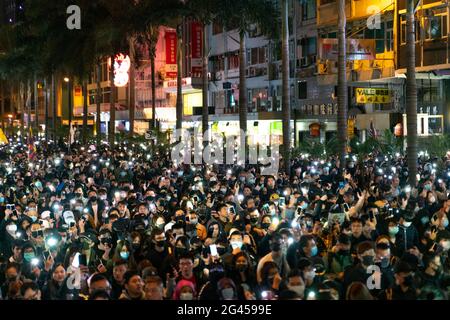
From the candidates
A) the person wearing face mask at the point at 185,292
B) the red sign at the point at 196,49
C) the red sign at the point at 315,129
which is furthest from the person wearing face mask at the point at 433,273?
the red sign at the point at 196,49

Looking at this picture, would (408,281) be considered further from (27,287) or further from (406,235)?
(27,287)

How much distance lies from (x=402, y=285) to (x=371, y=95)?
2946 centimetres

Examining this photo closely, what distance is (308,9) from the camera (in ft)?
154

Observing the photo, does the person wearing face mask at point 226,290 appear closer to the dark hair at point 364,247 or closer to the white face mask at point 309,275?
the white face mask at point 309,275

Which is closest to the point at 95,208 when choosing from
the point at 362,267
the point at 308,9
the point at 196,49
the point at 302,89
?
the point at 362,267

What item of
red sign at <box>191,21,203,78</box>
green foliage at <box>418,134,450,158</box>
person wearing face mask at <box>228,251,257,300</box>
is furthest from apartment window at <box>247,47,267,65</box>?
person wearing face mask at <box>228,251,257,300</box>

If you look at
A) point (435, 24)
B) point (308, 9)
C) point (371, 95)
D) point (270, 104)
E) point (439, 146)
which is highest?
point (308, 9)

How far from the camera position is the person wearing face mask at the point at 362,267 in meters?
8.98

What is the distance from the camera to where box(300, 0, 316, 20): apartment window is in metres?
46.2

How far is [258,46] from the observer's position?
176 feet

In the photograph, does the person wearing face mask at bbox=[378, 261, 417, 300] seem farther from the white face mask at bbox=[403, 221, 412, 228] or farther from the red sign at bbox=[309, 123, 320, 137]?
the red sign at bbox=[309, 123, 320, 137]

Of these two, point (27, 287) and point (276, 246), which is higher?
point (276, 246)

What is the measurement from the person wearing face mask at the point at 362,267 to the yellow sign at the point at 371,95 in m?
27.8
